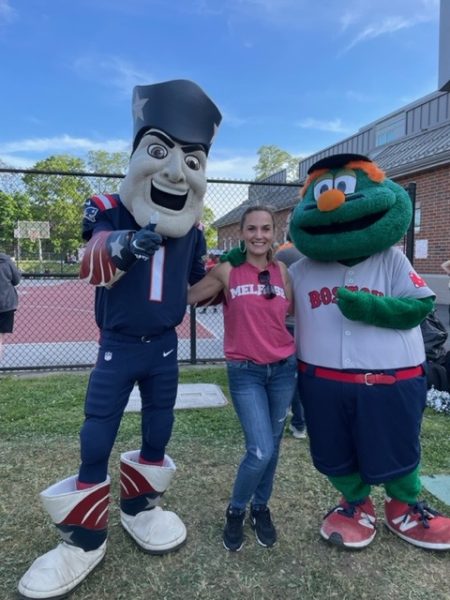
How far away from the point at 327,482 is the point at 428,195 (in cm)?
1110

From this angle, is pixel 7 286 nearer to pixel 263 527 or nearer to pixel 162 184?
pixel 162 184

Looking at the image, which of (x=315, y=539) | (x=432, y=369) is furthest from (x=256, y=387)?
(x=432, y=369)

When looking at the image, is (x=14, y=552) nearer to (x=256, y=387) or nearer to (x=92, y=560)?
(x=92, y=560)

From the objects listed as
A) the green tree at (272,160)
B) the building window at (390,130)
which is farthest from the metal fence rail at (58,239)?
the green tree at (272,160)

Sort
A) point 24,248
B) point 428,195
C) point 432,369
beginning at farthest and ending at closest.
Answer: point 428,195, point 24,248, point 432,369

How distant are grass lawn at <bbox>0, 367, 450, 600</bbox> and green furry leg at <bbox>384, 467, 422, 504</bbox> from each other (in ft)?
0.72

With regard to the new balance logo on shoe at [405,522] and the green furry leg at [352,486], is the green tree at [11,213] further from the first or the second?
the new balance logo on shoe at [405,522]

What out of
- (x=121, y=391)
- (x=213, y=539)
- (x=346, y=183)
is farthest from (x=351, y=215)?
(x=213, y=539)

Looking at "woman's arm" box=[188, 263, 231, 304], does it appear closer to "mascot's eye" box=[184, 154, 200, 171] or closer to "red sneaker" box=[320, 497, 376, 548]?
"mascot's eye" box=[184, 154, 200, 171]

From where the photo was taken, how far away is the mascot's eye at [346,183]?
227 cm

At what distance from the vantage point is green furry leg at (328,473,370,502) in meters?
2.46

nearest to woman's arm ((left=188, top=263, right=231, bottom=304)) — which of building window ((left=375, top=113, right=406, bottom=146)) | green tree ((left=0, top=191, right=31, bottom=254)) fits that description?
green tree ((left=0, top=191, right=31, bottom=254))

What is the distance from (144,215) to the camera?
215cm

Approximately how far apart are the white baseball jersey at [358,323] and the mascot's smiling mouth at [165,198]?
0.73 meters
